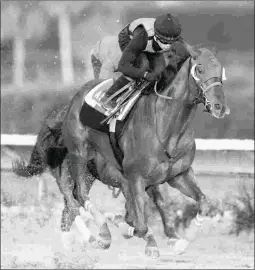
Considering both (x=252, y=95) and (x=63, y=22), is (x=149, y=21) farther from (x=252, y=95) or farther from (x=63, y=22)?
(x=63, y=22)

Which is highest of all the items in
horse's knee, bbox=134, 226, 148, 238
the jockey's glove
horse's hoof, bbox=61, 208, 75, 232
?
the jockey's glove

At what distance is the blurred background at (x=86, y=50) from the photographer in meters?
13.1

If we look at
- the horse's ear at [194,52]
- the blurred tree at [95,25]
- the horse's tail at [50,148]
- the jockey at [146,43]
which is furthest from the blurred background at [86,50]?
the horse's ear at [194,52]

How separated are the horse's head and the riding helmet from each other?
0.57ft

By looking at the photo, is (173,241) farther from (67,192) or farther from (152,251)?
(67,192)

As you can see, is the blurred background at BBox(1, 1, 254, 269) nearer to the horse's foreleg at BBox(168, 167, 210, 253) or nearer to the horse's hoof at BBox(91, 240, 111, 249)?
the horse's hoof at BBox(91, 240, 111, 249)

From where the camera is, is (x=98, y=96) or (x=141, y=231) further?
(x=98, y=96)

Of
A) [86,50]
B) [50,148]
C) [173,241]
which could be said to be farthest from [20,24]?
[173,241]

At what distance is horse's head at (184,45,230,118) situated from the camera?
24.0ft

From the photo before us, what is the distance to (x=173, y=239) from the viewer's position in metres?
8.25

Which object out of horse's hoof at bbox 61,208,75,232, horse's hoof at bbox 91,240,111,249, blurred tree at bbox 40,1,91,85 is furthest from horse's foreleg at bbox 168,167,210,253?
blurred tree at bbox 40,1,91,85

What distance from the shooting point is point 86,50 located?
14.0 metres

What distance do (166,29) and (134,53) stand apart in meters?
0.29

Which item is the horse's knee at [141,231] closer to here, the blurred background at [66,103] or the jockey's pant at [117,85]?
the jockey's pant at [117,85]
